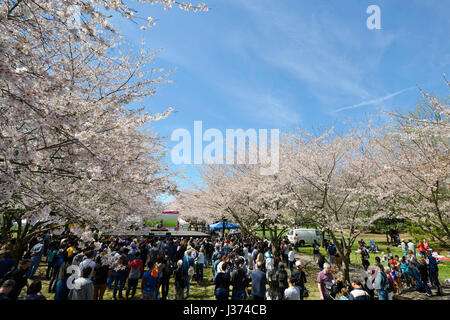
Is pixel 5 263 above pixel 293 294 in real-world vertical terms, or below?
above

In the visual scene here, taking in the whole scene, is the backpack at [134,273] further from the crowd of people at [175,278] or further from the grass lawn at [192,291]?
the grass lawn at [192,291]

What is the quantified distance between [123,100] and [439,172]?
864cm

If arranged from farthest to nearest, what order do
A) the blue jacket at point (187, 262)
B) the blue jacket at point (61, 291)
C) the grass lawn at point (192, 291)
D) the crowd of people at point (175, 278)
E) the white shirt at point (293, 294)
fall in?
the blue jacket at point (187, 262) → the grass lawn at point (192, 291) → the blue jacket at point (61, 291) → the white shirt at point (293, 294) → the crowd of people at point (175, 278)

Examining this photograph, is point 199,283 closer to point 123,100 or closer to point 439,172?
point 123,100

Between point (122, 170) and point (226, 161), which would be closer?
point (122, 170)

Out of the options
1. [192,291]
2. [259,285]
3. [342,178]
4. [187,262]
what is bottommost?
[192,291]

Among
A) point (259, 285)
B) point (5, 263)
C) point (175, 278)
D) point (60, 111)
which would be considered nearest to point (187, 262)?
point (175, 278)

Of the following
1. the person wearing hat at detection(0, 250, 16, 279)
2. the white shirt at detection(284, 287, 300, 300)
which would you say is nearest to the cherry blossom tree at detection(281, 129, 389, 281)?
the white shirt at detection(284, 287, 300, 300)

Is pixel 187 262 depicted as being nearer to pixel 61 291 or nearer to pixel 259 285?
pixel 259 285

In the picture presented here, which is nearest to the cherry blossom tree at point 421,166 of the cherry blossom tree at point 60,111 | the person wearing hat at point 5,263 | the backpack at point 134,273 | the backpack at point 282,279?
the backpack at point 282,279

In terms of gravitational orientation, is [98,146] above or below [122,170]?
above
